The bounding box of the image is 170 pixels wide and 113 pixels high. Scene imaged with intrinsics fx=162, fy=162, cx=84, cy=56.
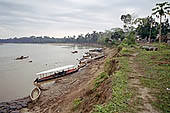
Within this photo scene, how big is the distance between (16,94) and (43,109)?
28.8 feet

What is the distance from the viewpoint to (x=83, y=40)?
560 feet

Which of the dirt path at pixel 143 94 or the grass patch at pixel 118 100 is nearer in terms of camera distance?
the grass patch at pixel 118 100

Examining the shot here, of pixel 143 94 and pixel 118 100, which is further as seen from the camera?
pixel 143 94

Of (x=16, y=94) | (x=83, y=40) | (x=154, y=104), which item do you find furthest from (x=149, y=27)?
(x=83, y=40)

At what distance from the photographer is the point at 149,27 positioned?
48875 mm

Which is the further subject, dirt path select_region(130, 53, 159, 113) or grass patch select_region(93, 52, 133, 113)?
dirt path select_region(130, 53, 159, 113)

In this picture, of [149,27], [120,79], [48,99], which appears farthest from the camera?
[149,27]

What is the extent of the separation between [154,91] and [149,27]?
44.1m

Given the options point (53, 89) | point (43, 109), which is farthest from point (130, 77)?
point (53, 89)

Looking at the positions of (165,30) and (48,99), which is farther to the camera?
(165,30)

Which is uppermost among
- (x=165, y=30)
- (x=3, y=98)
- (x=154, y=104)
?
(x=165, y=30)

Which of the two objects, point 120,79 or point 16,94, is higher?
point 120,79

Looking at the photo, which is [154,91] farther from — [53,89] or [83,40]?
[83,40]

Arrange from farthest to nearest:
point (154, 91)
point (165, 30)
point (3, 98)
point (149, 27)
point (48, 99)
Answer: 1. point (165, 30)
2. point (149, 27)
3. point (3, 98)
4. point (48, 99)
5. point (154, 91)
